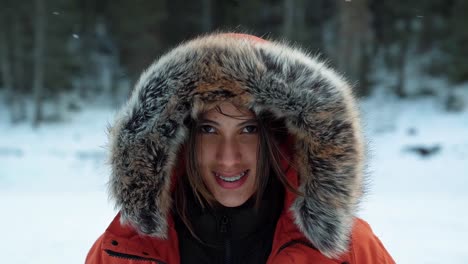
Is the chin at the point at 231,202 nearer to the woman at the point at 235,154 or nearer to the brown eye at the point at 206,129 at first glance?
the woman at the point at 235,154

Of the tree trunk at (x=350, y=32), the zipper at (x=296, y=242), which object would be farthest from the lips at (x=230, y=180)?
the tree trunk at (x=350, y=32)

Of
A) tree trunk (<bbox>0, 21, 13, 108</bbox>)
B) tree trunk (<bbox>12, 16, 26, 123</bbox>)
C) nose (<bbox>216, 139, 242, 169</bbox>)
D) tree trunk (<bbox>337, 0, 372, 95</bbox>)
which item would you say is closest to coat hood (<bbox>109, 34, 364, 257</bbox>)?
nose (<bbox>216, 139, 242, 169</bbox>)

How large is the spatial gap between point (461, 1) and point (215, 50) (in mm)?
18217

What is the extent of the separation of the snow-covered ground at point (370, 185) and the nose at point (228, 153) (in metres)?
0.50

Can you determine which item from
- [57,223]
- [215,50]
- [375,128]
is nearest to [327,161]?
[215,50]

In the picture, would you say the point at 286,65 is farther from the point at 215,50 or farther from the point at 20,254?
the point at 20,254

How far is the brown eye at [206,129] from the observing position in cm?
195

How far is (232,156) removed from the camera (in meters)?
1.88

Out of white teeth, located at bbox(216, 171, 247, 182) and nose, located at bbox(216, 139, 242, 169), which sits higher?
→ nose, located at bbox(216, 139, 242, 169)

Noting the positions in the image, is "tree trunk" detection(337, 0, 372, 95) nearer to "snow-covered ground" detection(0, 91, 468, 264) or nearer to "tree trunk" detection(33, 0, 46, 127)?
"snow-covered ground" detection(0, 91, 468, 264)

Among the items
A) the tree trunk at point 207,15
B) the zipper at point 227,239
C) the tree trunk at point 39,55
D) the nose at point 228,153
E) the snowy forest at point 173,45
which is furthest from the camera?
the tree trunk at point 207,15

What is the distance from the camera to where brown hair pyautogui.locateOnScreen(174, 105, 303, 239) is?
6.45 feet

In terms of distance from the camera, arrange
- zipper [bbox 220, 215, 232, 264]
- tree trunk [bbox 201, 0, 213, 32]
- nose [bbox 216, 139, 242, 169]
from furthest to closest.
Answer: tree trunk [bbox 201, 0, 213, 32] → zipper [bbox 220, 215, 232, 264] → nose [bbox 216, 139, 242, 169]

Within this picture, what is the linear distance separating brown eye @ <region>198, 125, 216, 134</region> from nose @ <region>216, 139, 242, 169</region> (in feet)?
0.21
